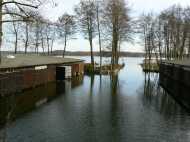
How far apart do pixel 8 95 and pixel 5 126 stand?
8.64 meters

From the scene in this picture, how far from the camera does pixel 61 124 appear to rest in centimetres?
1323

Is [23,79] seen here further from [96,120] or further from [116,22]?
[116,22]

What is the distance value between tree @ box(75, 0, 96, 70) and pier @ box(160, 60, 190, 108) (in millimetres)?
12764

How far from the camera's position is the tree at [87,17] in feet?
157

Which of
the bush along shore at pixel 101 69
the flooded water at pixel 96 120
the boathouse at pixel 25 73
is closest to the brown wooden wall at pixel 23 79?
the boathouse at pixel 25 73

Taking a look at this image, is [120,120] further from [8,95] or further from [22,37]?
[22,37]

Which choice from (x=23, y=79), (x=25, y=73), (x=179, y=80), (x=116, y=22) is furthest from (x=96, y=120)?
(x=116, y=22)

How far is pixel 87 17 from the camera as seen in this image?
48781 mm

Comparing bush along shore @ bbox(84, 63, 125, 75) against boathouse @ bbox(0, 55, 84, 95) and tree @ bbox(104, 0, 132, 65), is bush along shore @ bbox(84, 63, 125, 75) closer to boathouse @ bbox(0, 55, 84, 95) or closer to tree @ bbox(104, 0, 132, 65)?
tree @ bbox(104, 0, 132, 65)

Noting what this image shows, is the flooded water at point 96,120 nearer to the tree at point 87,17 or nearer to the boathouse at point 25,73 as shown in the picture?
the boathouse at point 25,73

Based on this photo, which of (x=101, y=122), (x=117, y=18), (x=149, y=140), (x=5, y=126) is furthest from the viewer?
(x=117, y=18)

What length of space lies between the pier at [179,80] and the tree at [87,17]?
1276 centimetres

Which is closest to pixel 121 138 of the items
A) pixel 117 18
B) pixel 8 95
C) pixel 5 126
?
pixel 5 126

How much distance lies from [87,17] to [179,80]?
21.9m
